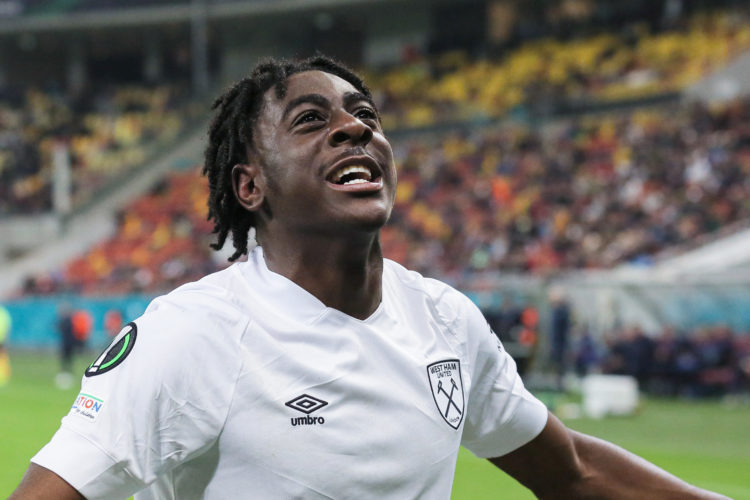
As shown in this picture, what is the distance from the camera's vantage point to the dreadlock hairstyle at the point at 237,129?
2.71 metres

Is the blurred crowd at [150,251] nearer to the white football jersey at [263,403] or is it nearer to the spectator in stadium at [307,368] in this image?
the spectator in stadium at [307,368]

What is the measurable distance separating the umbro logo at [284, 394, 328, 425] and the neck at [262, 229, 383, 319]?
0.29m

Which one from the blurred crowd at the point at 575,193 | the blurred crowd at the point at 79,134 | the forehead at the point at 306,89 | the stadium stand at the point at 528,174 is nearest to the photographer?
the forehead at the point at 306,89

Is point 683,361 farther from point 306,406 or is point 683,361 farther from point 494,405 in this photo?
point 306,406

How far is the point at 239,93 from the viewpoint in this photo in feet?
9.04

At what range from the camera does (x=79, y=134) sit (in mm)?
39906

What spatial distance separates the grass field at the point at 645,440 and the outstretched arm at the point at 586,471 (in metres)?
6.66

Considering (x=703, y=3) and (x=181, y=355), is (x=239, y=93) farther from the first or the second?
(x=703, y=3)

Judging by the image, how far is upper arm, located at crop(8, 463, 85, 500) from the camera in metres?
2.09

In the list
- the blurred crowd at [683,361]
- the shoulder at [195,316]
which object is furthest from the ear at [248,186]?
the blurred crowd at [683,361]

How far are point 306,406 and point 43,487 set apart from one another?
21.8 inches

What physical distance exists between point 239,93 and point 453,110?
2930cm

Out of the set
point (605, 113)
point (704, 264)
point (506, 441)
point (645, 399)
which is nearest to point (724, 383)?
point (645, 399)

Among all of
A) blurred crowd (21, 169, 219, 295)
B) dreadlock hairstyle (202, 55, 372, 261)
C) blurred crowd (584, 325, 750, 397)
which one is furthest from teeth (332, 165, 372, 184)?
blurred crowd (21, 169, 219, 295)
